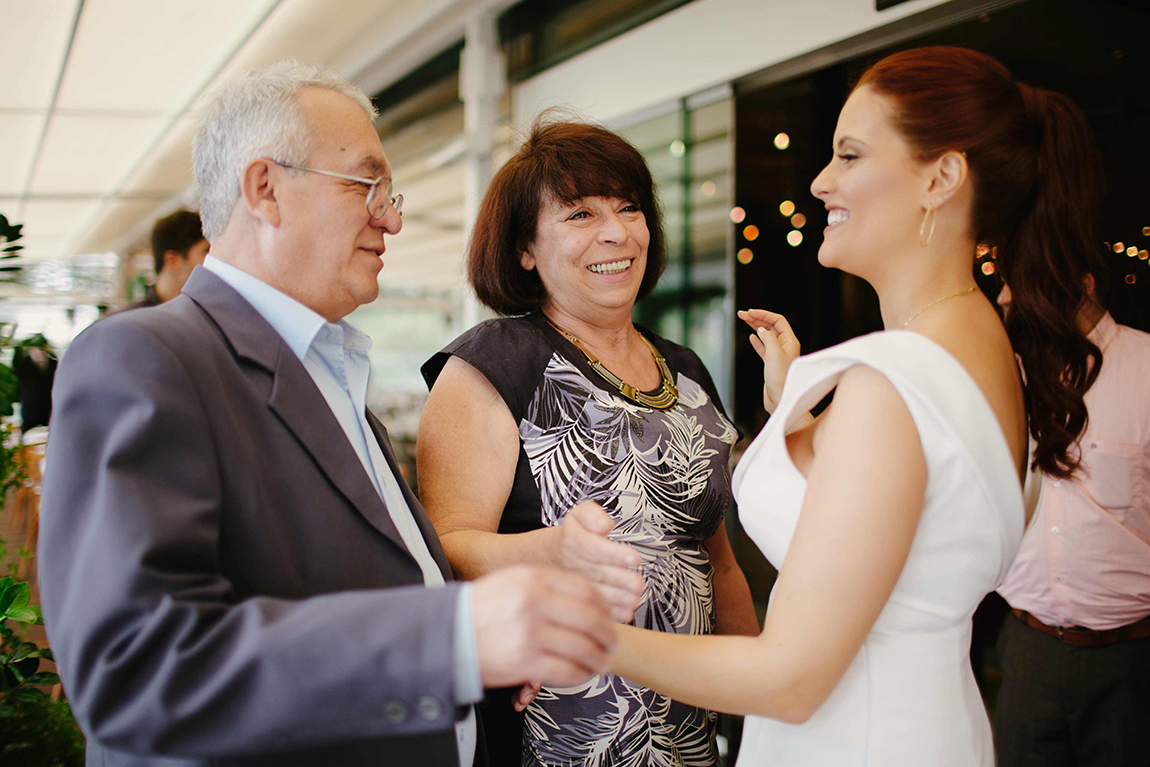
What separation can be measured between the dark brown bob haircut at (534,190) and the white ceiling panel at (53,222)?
879 cm

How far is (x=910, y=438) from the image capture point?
1064mm

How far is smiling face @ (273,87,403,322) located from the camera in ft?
3.92

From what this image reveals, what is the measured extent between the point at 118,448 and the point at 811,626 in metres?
0.90

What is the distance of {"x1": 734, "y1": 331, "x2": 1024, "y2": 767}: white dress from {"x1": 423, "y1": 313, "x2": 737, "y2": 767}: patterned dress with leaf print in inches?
13.3

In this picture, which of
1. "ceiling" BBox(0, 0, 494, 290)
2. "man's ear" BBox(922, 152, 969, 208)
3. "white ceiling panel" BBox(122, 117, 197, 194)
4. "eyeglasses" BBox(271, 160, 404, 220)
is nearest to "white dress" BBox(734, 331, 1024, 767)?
"man's ear" BBox(922, 152, 969, 208)

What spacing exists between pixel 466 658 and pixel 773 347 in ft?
3.72

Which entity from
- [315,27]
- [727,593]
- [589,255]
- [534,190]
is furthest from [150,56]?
[727,593]

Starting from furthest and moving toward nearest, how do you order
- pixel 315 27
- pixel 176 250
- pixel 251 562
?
pixel 315 27 → pixel 176 250 → pixel 251 562

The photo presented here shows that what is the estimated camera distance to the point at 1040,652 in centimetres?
247

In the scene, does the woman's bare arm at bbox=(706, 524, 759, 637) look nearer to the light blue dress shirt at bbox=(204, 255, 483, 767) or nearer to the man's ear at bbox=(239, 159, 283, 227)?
the light blue dress shirt at bbox=(204, 255, 483, 767)

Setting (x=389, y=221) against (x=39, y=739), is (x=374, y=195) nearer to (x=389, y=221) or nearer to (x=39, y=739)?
(x=389, y=221)

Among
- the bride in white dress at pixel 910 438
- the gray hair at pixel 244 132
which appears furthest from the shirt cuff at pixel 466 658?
the gray hair at pixel 244 132

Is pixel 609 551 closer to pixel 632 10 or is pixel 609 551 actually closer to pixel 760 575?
pixel 760 575

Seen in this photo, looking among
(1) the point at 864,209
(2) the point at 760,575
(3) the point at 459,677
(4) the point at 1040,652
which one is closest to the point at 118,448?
(3) the point at 459,677
